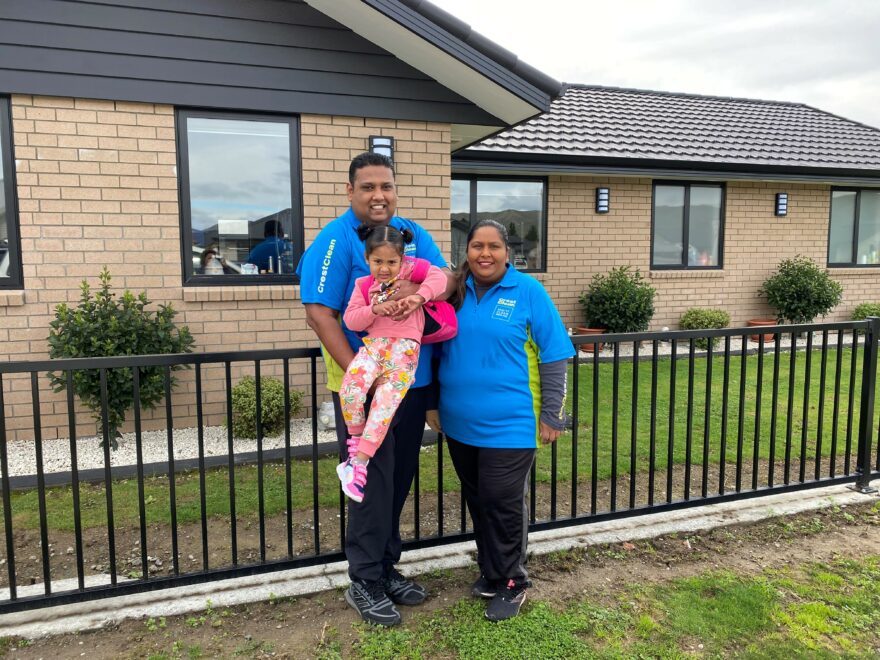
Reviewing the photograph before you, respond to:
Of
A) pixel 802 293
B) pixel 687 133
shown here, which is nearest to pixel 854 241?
pixel 802 293

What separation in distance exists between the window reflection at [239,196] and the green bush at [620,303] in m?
5.46

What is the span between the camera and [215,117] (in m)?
5.59

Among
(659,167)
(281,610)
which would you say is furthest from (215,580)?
(659,167)

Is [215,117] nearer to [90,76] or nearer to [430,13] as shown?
[90,76]

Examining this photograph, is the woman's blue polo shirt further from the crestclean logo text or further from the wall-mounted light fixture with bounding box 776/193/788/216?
the wall-mounted light fixture with bounding box 776/193/788/216

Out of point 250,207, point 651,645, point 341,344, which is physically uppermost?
point 250,207

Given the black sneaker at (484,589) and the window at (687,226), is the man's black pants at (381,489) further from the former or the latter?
the window at (687,226)

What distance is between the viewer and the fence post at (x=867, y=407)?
412cm

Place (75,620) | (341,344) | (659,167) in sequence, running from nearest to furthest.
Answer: (341,344) → (75,620) → (659,167)

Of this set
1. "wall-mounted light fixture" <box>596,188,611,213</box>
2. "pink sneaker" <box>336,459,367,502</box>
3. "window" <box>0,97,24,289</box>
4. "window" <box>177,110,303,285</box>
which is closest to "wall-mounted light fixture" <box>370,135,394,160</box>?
"window" <box>177,110,303,285</box>

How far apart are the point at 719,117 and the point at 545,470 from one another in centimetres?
1096

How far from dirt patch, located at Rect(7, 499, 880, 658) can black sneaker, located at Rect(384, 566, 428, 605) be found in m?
0.04

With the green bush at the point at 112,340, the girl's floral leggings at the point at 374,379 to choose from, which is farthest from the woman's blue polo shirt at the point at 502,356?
the green bush at the point at 112,340

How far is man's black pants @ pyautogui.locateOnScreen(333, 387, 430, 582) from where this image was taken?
272 cm
